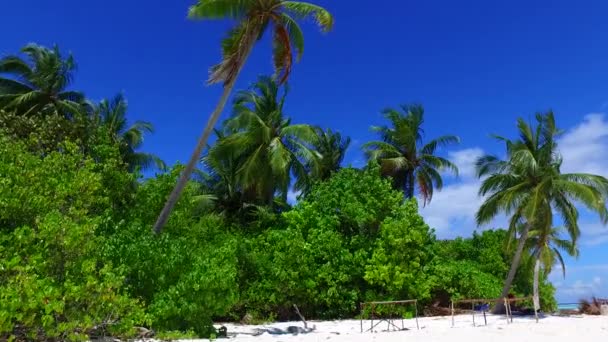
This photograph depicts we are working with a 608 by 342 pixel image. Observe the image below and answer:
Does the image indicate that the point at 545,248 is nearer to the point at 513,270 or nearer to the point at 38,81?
the point at 513,270

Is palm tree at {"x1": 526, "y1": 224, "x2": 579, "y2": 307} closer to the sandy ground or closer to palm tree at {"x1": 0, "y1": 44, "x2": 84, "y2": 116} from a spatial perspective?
the sandy ground

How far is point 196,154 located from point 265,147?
8714 mm

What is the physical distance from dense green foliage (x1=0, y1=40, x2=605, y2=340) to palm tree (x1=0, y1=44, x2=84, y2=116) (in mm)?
55

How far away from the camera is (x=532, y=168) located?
21.9 m

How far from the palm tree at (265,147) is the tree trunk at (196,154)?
23.7 feet

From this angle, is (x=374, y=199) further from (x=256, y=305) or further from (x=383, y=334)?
(x=383, y=334)

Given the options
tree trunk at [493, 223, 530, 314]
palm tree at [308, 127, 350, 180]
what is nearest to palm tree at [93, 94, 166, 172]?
palm tree at [308, 127, 350, 180]

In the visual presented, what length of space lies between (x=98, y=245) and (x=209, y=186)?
15697 millimetres

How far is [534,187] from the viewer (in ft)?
71.9

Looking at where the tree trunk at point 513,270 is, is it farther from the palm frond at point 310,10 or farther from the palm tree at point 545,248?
the palm frond at point 310,10

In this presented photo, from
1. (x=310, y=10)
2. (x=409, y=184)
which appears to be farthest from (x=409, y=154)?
(x=310, y=10)

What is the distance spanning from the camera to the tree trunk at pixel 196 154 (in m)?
14.8

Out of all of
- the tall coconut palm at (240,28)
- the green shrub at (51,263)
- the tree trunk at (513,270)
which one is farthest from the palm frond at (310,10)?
the tree trunk at (513,270)

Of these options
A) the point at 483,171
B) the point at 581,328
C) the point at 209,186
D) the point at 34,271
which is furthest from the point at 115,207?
the point at 483,171
